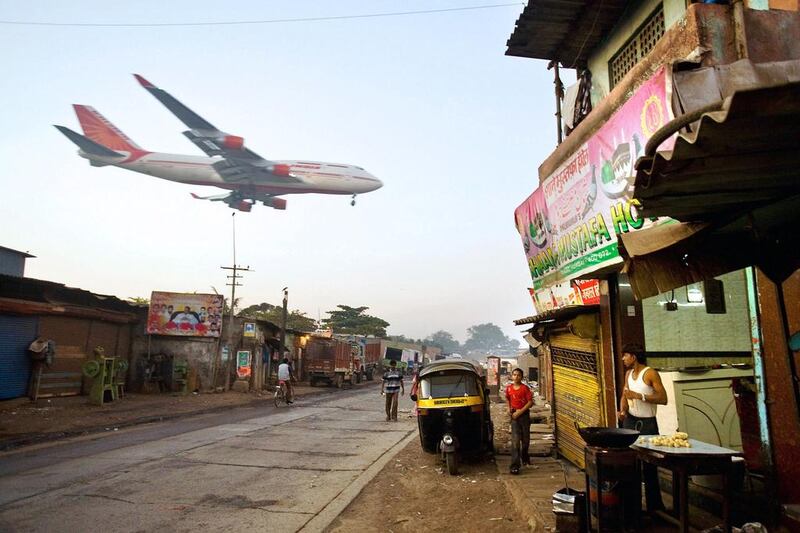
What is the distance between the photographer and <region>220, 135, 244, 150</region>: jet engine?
4331cm

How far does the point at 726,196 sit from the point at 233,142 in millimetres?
44727

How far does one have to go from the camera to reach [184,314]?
27.0m

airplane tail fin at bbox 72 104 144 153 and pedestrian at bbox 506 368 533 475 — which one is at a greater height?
airplane tail fin at bbox 72 104 144 153

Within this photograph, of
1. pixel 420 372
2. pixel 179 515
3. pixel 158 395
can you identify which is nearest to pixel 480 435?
pixel 420 372

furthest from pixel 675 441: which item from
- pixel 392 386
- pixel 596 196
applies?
pixel 392 386

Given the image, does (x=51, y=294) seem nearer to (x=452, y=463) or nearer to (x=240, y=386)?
(x=240, y=386)

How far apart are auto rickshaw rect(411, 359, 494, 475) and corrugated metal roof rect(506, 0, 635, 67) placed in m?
7.66

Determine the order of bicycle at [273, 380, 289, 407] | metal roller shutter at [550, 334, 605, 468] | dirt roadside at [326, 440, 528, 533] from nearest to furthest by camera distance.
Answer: dirt roadside at [326, 440, 528, 533]
metal roller shutter at [550, 334, 605, 468]
bicycle at [273, 380, 289, 407]

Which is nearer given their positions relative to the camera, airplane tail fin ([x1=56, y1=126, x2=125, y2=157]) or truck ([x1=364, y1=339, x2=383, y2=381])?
airplane tail fin ([x1=56, y1=126, x2=125, y2=157])

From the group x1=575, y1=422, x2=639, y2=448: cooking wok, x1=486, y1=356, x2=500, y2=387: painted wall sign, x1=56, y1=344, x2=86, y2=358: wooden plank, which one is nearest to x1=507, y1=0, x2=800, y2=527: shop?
x1=575, y1=422, x2=639, y2=448: cooking wok

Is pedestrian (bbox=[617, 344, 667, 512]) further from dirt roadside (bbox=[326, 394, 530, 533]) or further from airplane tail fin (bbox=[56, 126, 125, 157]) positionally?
airplane tail fin (bbox=[56, 126, 125, 157])

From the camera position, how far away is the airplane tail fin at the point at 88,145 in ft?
145

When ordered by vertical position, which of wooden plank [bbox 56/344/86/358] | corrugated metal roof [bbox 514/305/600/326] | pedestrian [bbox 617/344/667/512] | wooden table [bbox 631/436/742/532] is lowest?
wooden table [bbox 631/436/742/532]

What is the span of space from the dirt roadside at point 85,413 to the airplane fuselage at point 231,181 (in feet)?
90.1
